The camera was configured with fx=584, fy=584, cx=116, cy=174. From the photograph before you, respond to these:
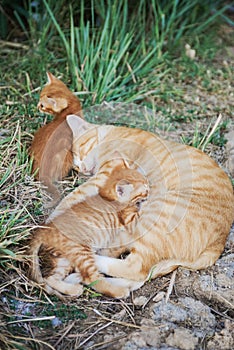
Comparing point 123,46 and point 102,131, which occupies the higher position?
point 123,46

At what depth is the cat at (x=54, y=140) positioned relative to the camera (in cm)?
345

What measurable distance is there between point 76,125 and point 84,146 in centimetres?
14

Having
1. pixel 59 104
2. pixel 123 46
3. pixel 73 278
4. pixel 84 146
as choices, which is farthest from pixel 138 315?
pixel 123 46

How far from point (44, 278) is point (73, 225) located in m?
0.30

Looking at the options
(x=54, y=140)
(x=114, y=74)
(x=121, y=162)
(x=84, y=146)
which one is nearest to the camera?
(x=121, y=162)

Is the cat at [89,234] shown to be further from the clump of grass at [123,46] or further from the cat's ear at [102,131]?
the clump of grass at [123,46]

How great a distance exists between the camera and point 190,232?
2996 mm

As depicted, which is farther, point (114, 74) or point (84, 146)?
point (114, 74)

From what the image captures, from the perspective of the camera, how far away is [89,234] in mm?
3029

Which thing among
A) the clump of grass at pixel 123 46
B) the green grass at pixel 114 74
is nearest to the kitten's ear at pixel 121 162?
the green grass at pixel 114 74

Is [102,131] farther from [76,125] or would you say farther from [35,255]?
[35,255]

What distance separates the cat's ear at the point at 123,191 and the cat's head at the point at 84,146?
0.49 meters

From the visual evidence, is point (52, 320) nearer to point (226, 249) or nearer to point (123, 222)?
point (123, 222)

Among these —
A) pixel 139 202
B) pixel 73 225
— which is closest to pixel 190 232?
pixel 139 202
